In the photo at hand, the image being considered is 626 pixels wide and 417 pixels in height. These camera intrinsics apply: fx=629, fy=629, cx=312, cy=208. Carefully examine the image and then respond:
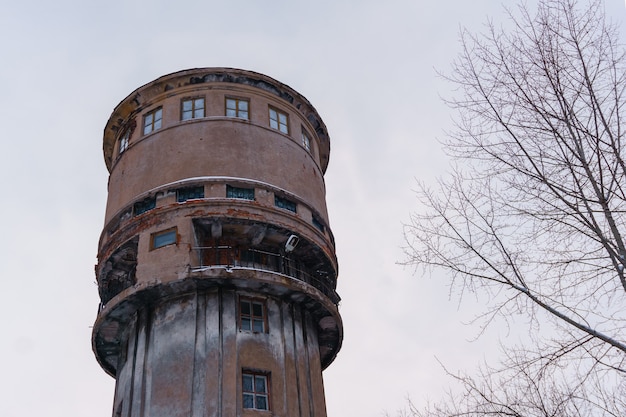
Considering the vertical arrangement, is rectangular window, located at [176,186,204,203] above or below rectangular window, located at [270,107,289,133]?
below

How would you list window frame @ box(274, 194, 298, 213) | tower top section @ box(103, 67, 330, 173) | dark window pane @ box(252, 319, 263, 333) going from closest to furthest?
dark window pane @ box(252, 319, 263, 333), window frame @ box(274, 194, 298, 213), tower top section @ box(103, 67, 330, 173)

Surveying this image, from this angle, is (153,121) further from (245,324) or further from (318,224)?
(245,324)

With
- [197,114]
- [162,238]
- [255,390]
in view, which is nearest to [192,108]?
[197,114]

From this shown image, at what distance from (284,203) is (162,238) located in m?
3.79

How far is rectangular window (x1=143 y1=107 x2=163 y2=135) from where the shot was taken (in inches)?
809

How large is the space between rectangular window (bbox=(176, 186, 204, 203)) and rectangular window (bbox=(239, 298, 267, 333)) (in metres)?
3.36

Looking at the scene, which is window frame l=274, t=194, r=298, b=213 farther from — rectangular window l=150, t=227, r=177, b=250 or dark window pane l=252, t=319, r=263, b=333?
dark window pane l=252, t=319, r=263, b=333

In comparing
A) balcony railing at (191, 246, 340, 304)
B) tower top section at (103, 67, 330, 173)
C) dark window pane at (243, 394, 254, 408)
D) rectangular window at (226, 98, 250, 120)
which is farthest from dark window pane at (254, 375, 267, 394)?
tower top section at (103, 67, 330, 173)

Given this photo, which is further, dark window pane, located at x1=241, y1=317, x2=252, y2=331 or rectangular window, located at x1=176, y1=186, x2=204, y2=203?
rectangular window, located at x1=176, y1=186, x2=204, y2=203

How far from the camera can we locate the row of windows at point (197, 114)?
20.5m

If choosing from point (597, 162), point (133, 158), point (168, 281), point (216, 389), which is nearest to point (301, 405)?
point (216, 389)

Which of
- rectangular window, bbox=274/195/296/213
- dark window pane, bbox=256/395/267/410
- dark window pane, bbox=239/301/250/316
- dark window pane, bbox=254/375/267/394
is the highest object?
rectangular window, bbox=274/195/296/213

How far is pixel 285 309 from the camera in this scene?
17688 mm

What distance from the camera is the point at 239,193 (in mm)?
18391
